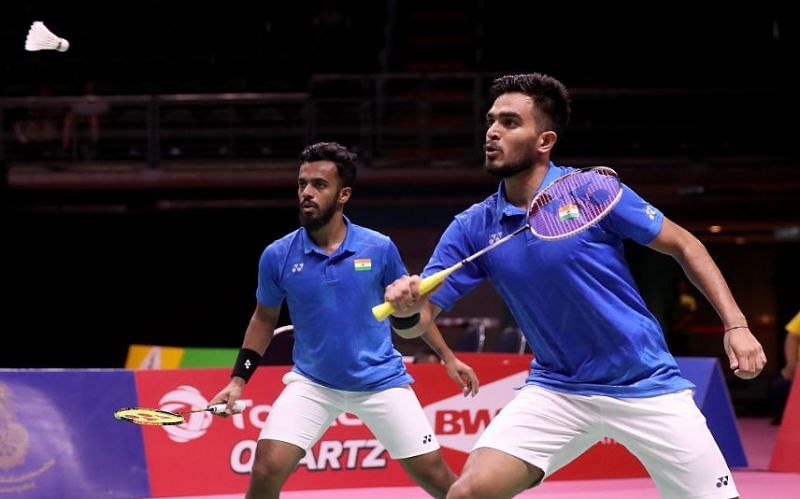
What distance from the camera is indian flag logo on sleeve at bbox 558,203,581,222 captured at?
13.2 ft

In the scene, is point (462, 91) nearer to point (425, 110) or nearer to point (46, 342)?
point (425, 110)

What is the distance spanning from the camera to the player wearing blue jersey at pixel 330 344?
5574 mm

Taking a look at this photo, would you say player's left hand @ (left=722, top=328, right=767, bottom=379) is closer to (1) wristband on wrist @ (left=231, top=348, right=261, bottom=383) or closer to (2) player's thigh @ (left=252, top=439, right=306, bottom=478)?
(2) player's thigh @ (left=252, top=439, right=306, bottom=478)

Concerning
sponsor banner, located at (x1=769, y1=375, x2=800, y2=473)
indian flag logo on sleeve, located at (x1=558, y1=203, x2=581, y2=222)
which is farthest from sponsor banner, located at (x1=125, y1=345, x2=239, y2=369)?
indian flag logo on sleeve, located at (x1=558, y1=203, x2=581, y2=222)

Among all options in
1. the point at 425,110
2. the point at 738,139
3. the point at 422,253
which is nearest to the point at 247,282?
the point at 422,253

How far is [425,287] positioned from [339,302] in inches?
82.3

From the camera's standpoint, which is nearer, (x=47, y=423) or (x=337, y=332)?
(x=337, y=332)

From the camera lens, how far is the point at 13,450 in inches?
316

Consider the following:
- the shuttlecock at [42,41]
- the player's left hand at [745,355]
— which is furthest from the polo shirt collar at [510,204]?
the shuttlecock at [42,41]

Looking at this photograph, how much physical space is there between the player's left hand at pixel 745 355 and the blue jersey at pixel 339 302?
7.53 ft

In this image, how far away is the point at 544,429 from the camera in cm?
405

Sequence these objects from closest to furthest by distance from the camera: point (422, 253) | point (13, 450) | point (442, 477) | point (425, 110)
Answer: point (442, 477) → point (13, 450) → point (425, 110) → point (422, 253)

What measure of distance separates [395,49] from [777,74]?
541 centimetres

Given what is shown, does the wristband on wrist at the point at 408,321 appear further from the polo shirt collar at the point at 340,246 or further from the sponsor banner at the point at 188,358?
the sponsor banner at the point at 188,358
